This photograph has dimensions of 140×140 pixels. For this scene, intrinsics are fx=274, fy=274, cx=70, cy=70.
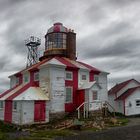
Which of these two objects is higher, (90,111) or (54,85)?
(54,85)

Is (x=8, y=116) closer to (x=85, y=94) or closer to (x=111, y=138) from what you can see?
(x=85, y=94)

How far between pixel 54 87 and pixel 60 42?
28.3 ft

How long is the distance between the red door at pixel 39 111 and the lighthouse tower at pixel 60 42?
9.43 metres

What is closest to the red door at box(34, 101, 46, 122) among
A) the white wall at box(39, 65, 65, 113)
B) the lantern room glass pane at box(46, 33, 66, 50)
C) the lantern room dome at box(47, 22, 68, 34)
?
the white wall at box(39, 65, 65, 113)

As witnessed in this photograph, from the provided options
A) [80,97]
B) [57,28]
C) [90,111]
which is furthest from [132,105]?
[57,28]

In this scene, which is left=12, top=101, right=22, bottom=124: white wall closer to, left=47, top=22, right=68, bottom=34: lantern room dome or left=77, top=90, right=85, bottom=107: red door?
left=77, top=90, right=85, bottom=107: red door

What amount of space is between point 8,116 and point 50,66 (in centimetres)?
696

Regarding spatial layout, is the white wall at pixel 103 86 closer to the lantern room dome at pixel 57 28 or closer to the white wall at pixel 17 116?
the lantern room dome at pixel 57 28

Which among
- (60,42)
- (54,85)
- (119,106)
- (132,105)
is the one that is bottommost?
(119,106)

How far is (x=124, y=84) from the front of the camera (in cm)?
3888

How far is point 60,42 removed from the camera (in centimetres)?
3666

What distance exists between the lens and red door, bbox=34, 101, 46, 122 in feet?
89.8

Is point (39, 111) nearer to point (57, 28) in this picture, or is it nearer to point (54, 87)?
point (54, 87)

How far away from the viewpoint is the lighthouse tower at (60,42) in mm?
35812
